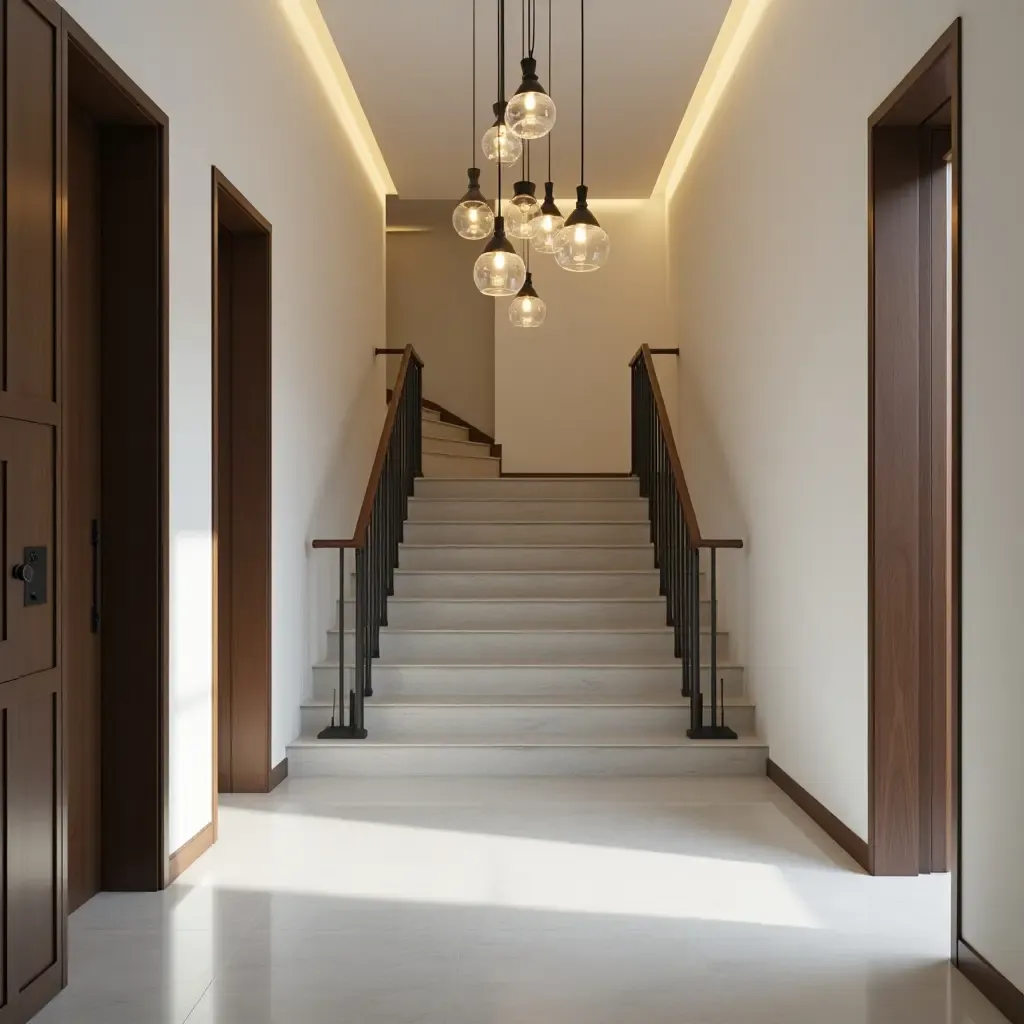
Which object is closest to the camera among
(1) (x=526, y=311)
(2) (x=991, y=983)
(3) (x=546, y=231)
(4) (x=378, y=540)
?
(2) (x=991, y=983)

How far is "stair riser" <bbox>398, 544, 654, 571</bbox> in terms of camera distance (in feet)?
21.7

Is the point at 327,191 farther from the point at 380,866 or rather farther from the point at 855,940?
the point at 855,940

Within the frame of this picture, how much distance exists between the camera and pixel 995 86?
8.52 ft

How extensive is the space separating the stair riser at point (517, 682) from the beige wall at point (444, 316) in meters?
4.58

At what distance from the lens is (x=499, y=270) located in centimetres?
357

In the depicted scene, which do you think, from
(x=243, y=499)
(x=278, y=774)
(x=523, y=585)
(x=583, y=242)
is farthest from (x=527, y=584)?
(x=583, y=242)

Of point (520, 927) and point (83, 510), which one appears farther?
point (83, 510)

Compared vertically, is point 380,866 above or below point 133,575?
below

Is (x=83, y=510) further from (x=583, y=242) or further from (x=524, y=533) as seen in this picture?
(x=524, y=533)

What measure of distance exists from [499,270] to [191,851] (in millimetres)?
2131

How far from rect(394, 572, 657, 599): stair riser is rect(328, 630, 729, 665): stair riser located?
529 mm

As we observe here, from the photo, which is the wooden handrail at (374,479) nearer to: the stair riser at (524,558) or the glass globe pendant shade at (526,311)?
the stair riser at (524,558)

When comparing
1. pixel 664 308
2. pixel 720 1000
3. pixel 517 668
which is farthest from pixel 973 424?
pixel 664 308

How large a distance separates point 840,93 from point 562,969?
2.93m
